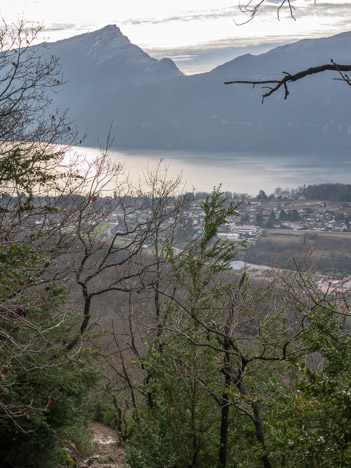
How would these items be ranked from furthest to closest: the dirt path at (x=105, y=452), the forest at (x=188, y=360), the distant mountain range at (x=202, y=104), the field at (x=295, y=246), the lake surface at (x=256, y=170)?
the distant mountain range at (x=202, y=104)
the lake surface at (x=256, y=170)
the field at (x=295, y=246)
the dirt path at (x=105, y=452)
the forest at (x=188, y=360)

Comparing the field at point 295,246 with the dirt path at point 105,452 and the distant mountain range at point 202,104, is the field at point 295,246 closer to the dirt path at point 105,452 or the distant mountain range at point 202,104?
the dirt path at point 105,452

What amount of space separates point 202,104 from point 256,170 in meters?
62.7

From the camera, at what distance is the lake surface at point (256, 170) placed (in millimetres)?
50594

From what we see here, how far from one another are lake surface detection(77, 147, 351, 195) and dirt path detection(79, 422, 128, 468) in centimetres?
2870

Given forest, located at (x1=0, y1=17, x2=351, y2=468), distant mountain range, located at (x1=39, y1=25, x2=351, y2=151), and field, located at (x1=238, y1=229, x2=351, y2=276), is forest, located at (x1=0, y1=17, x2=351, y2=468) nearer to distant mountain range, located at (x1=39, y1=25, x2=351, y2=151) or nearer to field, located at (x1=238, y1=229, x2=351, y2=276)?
field, located at (x1=238, y1=229, x2=351, y2=276)

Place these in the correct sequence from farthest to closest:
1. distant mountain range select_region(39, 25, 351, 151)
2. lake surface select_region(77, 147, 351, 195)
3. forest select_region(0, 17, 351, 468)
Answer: distant mountain range select_region(39, 25, 351, 151), lake surface select_region(77, 147, 351, 195), forest select_region(0, 17, 351, 468)

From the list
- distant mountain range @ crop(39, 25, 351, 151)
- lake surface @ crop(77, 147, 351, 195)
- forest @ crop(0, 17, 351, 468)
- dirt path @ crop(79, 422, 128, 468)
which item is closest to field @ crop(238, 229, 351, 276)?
dirt path @ crop(79, 422, 128, 468)

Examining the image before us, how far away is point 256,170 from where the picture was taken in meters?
70.3

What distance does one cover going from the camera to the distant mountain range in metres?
106

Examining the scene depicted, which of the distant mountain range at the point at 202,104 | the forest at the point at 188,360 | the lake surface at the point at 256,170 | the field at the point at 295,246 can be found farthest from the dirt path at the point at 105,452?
the distant mountain range at the point at 202,104

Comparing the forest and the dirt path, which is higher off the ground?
the forest

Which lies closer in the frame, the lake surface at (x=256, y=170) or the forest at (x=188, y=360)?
the forest at (x=188, y=360)

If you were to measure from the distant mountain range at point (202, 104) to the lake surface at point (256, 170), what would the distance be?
Result: 48.3 ft

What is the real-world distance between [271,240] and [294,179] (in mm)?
34779
